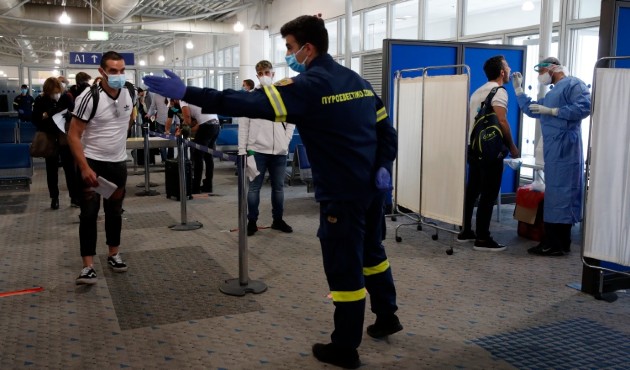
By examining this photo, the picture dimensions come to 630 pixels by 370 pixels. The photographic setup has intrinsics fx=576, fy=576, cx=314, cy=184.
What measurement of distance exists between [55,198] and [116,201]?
3270 mm

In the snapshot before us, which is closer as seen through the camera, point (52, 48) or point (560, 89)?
point (560, 89)

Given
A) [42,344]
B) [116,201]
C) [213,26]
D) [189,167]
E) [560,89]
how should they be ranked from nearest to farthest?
[42,344] < [116,201] < [560,89] < [189,167] < [213,26]

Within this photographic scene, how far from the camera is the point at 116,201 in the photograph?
419 centimetres

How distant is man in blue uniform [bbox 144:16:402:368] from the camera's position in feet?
7.86

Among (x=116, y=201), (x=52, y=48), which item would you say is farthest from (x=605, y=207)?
(x=52, y=48)

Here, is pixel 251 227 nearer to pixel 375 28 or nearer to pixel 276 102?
pixel 276 102

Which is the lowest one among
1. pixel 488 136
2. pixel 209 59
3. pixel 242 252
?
pixel 242 252

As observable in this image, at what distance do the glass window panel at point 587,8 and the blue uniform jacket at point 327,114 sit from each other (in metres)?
5.86

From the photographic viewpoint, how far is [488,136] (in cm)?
493

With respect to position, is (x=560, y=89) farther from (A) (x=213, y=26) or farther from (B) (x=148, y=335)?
(A) (x=213, y=26)

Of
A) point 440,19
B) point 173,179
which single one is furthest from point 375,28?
point 173,179

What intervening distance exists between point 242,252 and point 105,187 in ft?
Answer: 3.40

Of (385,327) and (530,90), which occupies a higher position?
(530,90)

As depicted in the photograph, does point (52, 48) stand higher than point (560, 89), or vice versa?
point (52, 48)
